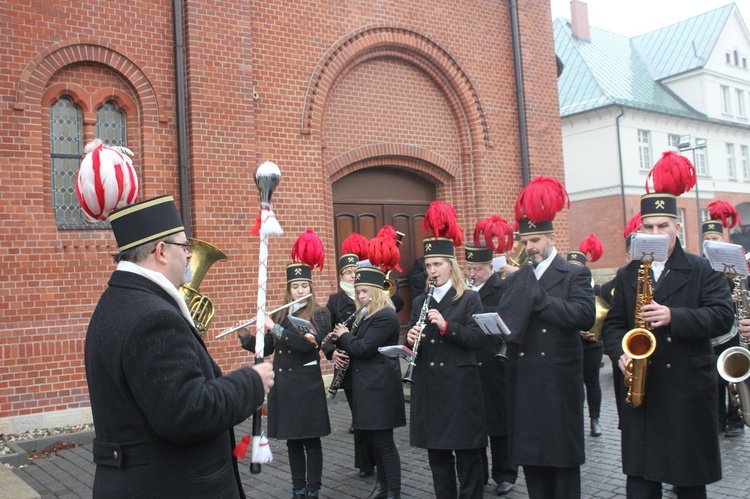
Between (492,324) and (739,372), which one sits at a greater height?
(492,324)

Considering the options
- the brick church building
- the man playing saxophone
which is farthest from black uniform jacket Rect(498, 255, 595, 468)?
the brick church building

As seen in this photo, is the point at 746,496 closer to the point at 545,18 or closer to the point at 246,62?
the point at 246,62

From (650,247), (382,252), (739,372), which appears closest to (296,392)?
(382,252)

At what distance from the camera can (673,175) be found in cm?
494

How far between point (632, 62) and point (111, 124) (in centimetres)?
3373

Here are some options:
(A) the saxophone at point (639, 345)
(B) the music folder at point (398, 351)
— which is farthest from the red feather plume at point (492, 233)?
(A) the saxophone at point (639, 345)

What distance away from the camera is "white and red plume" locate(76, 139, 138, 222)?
369 centimetres

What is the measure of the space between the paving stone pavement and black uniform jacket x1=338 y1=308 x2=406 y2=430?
775 mm

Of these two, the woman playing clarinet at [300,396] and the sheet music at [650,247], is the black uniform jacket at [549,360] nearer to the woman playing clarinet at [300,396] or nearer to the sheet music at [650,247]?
the sheet music at [650,247]

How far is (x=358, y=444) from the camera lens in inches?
283

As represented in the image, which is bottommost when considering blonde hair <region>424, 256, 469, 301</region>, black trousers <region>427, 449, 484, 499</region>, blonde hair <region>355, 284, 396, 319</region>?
black trousers <region>427, 449, 484, 499</region>

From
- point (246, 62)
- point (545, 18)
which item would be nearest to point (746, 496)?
point (246, 62)

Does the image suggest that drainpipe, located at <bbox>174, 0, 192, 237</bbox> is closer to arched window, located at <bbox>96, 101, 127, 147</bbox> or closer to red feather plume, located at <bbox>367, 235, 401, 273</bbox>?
arched window, located at <bbox>96, 101, 127, 147</bbox>

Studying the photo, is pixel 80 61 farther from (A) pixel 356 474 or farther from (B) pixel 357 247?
(A) pixel 356 474
